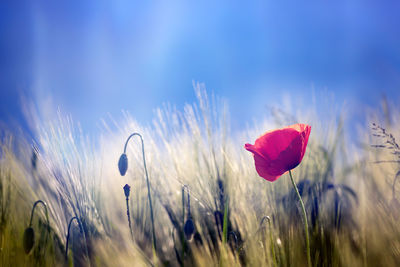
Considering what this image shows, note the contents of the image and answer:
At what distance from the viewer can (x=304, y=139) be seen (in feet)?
2.57

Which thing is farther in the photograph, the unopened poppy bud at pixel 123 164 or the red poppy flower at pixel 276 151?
the unopened poppy bud at pixel 123 164

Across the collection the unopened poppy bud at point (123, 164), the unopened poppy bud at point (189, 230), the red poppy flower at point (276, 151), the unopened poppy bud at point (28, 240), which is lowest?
the unopened poppy bud at point (189, 230)

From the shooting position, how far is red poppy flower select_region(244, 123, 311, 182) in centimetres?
77

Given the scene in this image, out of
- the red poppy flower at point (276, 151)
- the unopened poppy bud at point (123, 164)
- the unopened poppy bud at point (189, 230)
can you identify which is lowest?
the unopened poppy bud at point (189, 230)

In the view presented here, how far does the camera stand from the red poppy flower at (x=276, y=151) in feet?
2.52

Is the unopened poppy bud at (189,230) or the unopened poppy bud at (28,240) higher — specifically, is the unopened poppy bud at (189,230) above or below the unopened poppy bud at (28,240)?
below

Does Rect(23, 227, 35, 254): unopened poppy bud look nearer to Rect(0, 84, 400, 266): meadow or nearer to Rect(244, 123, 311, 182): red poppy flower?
Rect(0, 84, 400, 266): meadow

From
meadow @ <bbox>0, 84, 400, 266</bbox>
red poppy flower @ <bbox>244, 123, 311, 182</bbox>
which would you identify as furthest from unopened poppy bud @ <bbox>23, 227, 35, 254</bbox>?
red poppy flower @ <bbox>244, 123, 311, 182</bbox>

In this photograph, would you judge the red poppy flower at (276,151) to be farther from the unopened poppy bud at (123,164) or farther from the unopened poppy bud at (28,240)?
the unopened poppy bud at (28,240)

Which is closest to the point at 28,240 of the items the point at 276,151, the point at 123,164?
the point at 123,164

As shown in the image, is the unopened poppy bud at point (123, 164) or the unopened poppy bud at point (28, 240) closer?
the unopened poppy bud at point (28, 240)

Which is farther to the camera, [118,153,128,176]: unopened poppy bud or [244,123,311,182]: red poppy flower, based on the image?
[118,153,128,176]: unopened poppy bud

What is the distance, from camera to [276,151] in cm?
78

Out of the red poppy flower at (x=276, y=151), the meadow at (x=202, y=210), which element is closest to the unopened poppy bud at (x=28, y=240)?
the meadow at (x=202, y=210)
